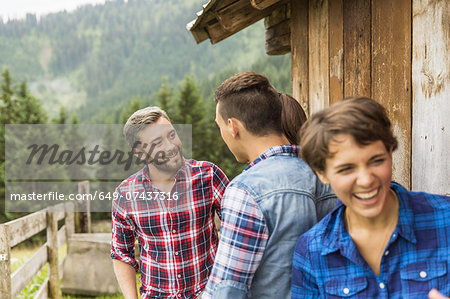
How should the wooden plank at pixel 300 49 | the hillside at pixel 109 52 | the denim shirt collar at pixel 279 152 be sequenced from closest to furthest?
the denim shirt collar at pixel 279 152, the wooden plank at pixel 300 49, the hillside at pixel 109 52

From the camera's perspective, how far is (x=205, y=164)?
6.92 ft

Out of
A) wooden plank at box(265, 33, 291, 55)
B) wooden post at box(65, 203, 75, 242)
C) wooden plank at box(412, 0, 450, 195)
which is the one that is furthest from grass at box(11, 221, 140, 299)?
wooden plank at box(412, 0, 450, 195)

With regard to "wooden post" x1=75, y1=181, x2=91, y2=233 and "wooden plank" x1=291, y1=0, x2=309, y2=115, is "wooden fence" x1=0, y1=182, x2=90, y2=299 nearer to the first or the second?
"wooden post" x1=75, y1=181, x2=91, y2=233

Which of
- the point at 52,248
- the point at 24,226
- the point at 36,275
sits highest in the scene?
the point at 24,226

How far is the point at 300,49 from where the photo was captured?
9.32 feet

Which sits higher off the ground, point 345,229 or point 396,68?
point 396,68

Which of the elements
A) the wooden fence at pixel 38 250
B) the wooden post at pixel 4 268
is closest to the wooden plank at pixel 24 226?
the wooden fence at pixel 38 250

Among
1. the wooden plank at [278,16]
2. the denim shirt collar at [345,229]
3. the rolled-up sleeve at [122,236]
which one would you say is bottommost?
the rolled-up sleeve at [122,236]

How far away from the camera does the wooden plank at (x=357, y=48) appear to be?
6.67 feet

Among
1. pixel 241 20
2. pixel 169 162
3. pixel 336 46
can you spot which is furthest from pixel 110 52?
pixel 169 162

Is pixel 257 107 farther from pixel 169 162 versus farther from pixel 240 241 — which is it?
pixel 169 162

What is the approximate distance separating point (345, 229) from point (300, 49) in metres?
1.85

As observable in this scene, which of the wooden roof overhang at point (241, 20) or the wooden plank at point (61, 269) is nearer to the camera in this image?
the wooden roof overhang at point (241, 20)

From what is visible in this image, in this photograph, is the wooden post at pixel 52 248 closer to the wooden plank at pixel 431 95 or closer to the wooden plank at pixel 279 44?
the wooden plank at pixel 279 44
